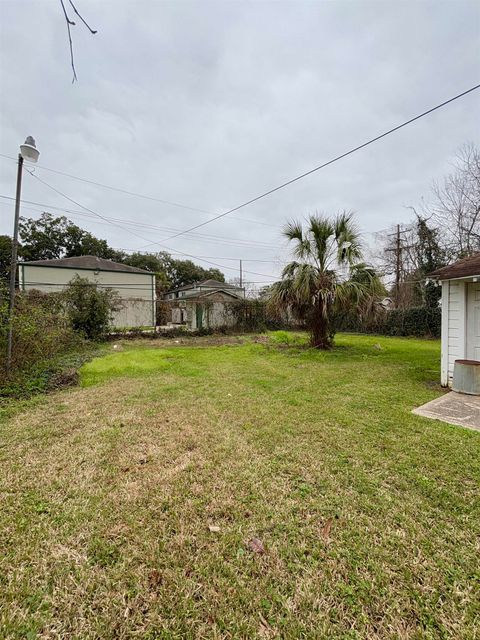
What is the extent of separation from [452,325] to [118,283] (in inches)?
781

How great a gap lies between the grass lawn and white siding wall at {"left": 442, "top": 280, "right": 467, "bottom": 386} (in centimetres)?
207

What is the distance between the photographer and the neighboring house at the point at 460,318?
463cm

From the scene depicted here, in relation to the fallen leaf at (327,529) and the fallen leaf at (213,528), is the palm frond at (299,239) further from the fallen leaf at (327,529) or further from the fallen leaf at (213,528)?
the fallen leaf at (213,528)

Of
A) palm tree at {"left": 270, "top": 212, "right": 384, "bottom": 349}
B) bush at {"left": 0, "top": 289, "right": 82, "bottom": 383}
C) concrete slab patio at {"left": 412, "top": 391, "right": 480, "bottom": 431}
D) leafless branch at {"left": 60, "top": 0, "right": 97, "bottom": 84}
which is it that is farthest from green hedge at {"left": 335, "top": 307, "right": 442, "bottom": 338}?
leafless branch at {"left": 60, "top": 0, "right": 97, "bottom": 84}

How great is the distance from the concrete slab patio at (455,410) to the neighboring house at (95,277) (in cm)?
1211

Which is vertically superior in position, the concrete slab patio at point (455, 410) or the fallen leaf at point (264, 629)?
the concrete slab patio at point (455, 410)

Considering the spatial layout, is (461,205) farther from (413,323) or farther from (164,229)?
(164,229)

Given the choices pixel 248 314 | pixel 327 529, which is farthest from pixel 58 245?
pixel 327 529

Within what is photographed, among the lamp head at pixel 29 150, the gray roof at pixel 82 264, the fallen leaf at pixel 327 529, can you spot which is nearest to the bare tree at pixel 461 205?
the lamp head at pixel 29 150

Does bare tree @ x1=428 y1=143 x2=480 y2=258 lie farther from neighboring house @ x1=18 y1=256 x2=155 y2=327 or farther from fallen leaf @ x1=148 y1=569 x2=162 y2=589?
fallen leaf @ x1=148 y1=569 x2=162 y2=589

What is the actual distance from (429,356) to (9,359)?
382 inches

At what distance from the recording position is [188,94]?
7797 millimetres

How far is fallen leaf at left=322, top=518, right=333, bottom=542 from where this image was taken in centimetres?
163

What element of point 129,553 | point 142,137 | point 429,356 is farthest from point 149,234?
point 129,553
